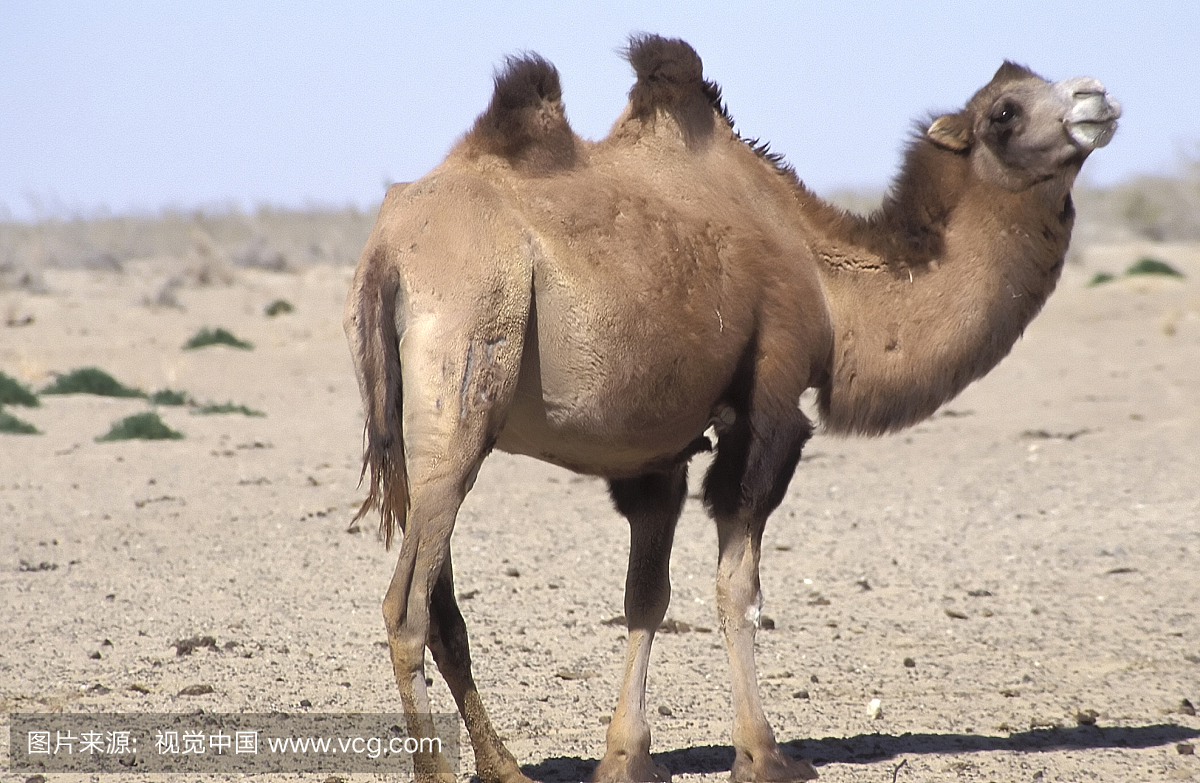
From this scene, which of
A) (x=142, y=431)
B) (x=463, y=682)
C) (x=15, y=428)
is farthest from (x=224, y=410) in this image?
(x=463, y=682)

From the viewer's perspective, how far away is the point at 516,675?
698cm

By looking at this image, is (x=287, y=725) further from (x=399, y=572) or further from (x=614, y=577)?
(x=614, y=577)

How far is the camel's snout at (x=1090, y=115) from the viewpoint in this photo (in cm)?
562

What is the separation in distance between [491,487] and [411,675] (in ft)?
22.0

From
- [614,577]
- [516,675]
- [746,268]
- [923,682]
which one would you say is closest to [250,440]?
[614,577]

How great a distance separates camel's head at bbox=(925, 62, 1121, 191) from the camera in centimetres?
565

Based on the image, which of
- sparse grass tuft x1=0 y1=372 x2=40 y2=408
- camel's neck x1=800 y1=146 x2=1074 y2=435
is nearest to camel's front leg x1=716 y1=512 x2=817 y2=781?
camel's neck x1=800 y1=146 x2=1074 y2=435

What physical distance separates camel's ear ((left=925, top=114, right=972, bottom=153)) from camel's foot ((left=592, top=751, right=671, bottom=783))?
285 cm

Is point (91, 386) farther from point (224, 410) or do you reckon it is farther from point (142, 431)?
point (142, 431)

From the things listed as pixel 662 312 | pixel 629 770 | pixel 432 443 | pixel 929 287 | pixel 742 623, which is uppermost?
pixel 929 287

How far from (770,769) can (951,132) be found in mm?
2764

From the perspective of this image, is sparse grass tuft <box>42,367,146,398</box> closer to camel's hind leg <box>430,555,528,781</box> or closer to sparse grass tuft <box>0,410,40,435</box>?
sparse grass tuft <box>0,410,40,435</box>

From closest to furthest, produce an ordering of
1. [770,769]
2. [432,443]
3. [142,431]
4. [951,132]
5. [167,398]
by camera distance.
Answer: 1. [432,443]
2. [770,769]
3. [951,132]
4. [142,431]
5. [167,398]

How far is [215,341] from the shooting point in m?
18.9
